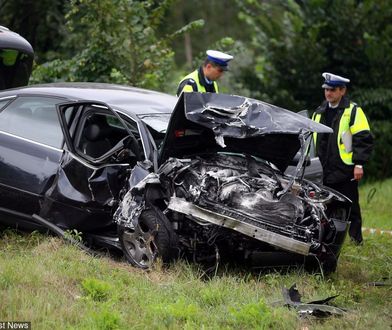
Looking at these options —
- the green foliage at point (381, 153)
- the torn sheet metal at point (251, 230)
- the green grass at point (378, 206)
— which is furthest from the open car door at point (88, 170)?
the green foliage at point (381, 153)

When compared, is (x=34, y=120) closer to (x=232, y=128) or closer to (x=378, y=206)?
(x=232, y=128)

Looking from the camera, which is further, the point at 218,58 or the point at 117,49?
the point at 117,49

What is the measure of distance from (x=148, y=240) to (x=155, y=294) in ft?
2.81

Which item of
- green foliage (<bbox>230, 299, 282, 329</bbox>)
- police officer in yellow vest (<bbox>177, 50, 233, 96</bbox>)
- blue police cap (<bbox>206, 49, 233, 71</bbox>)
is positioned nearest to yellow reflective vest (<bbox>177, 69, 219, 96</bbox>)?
police officer in yellow vest (<bbox>177, 50, 233, 96</bbox>)

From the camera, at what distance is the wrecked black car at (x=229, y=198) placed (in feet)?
21.1

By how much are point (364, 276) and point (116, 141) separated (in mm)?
2650

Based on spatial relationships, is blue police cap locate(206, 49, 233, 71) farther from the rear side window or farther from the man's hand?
the rear side window

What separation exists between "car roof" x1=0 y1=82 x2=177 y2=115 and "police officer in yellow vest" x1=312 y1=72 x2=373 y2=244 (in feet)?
6.11

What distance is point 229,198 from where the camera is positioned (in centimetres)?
652

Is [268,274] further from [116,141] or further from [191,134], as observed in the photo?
[116,141]

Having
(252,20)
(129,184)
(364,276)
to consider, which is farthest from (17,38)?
(252,20)

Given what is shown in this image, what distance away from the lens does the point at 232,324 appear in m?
5.36

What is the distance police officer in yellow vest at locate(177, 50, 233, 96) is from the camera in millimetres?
8805

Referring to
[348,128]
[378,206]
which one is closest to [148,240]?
[348,128]
